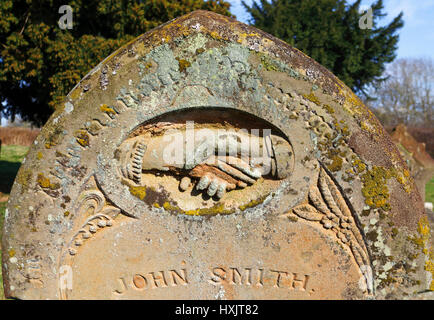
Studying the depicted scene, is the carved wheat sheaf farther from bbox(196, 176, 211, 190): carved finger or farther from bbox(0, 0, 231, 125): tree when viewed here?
bbox(0, 0, 231, 125): tree

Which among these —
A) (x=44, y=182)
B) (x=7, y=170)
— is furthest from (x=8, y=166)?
(x=44, y=182)

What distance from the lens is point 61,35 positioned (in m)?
7.65

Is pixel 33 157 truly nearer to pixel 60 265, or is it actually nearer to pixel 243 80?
pixel 60 265

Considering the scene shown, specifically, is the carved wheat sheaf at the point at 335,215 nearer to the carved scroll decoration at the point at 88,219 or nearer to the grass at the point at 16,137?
the carved scroll decoration at the point at 88,219

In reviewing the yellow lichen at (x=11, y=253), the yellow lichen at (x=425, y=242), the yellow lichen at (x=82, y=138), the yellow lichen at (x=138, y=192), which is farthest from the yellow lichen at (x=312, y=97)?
the yellow lichen at (x=11, y=253)

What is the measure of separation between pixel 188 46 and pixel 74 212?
111cm

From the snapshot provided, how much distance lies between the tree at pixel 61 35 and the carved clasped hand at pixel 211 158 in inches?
240

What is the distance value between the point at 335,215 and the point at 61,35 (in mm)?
7116

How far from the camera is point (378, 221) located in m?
2.20

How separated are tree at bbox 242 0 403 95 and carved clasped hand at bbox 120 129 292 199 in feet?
43.5

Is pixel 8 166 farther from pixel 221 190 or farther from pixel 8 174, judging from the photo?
pixel 221 190

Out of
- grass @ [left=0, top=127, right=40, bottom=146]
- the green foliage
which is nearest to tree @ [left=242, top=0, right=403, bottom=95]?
the green foliage

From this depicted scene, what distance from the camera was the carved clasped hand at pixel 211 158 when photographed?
220 centimetres

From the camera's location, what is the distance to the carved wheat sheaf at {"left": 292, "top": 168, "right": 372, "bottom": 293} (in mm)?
2209
